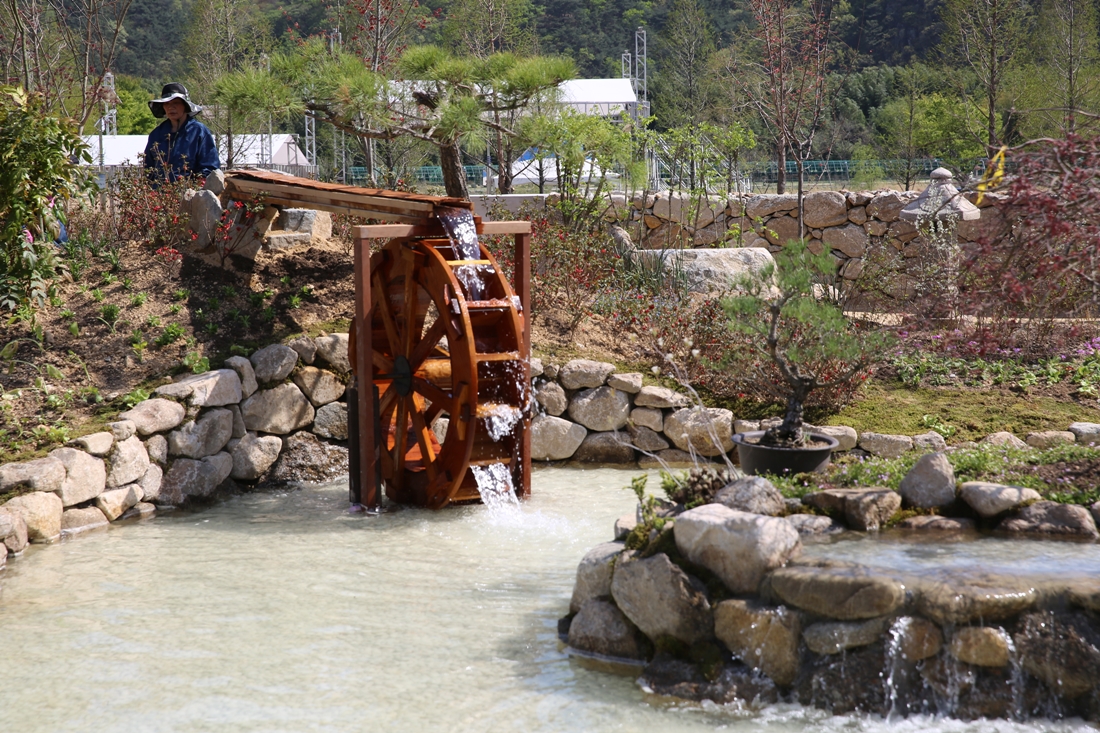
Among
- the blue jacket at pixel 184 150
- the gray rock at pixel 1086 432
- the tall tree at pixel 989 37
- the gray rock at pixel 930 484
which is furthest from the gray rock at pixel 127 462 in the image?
the tall tree at pixel 989 37

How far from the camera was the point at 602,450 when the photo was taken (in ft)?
24.5

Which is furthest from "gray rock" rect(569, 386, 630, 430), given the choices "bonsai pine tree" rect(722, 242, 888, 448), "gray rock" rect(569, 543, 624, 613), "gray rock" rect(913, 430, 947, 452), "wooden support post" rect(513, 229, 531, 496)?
"gray rock" rect(569, 543, 624, 613)

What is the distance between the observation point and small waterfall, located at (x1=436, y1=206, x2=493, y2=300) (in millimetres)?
6191

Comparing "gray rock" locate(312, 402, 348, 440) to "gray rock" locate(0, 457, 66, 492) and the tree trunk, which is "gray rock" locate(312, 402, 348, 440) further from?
the tree trunk

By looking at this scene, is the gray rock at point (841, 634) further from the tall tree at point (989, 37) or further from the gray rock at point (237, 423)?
the tall tree at point (989, 37)

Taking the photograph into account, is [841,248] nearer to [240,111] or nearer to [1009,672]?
[240,111]

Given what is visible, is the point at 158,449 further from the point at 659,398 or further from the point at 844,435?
the point at 844,435

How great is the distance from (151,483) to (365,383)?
1.49 m

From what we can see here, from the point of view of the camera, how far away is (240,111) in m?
7.99

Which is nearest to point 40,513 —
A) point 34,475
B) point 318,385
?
Result: point 34,475

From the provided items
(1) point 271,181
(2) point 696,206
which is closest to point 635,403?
(1) point 271,181

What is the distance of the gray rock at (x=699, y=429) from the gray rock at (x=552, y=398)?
792mm

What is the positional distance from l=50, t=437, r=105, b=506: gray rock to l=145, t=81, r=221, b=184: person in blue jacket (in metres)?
3.31

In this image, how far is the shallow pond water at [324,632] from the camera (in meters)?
3.53
